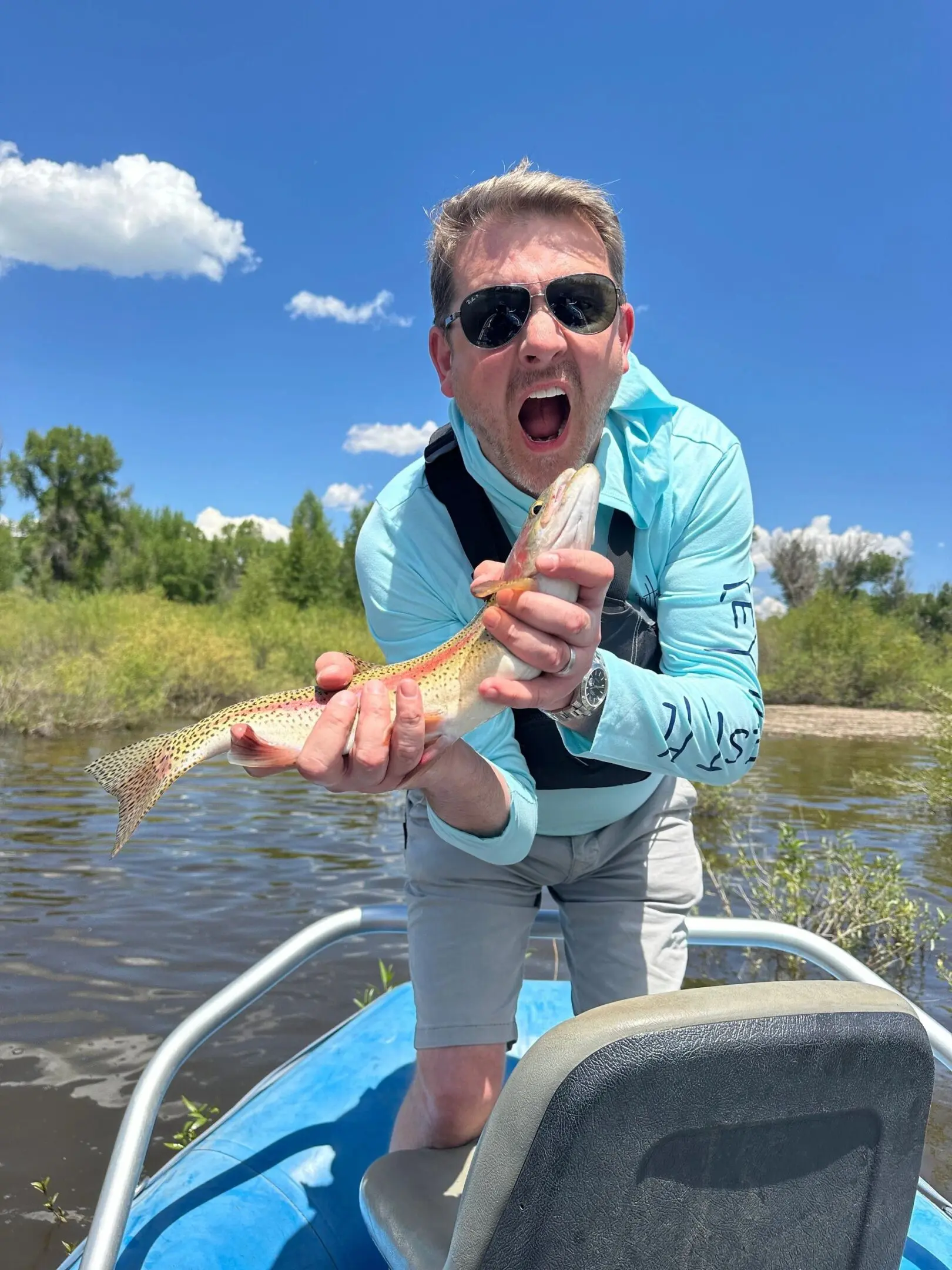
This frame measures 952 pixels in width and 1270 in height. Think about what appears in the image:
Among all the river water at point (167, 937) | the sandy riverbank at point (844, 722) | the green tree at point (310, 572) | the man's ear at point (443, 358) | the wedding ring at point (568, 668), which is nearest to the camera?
the wedding ring at point (568, 668)

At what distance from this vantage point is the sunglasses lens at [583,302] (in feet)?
8.59

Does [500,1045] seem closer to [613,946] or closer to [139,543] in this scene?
[613,946]

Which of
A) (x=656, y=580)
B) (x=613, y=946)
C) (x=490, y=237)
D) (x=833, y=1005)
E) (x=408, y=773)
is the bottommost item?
(x=613, y=946)

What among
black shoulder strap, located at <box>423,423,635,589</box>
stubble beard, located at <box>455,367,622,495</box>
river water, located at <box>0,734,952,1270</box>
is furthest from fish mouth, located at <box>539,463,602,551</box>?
river water, located at <box>0,734,952,1270</box>

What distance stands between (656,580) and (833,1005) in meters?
1.72

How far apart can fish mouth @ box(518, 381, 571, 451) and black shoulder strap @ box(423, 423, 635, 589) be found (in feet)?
0.91

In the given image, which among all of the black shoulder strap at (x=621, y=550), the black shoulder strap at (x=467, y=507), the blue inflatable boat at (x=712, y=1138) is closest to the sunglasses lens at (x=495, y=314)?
the black shoulder strap at (x=467, y=507)

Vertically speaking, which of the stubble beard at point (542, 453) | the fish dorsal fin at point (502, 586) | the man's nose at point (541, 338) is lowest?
the fish dorsal fin at point (502, 586)

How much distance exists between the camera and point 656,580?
288 centimetres

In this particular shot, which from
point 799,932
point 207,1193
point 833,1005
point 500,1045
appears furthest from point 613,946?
point 833,1005

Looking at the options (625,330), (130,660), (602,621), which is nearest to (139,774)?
(602,621)

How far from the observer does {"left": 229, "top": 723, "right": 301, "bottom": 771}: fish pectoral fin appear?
210 centimetres

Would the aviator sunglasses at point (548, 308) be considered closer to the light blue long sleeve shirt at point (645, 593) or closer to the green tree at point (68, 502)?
the light blue long sleeve shirt at point (645, 593)

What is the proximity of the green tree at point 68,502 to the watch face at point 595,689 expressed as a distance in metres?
55.6
